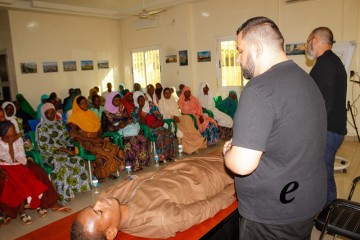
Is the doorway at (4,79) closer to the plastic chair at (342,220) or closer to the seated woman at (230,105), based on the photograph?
the seated woman at (230,105)

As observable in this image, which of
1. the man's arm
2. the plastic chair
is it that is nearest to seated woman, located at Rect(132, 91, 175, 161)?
the plastic chair

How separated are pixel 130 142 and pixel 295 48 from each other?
4258 mm

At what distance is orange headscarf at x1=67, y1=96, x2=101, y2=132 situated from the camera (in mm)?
4238

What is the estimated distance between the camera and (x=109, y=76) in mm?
9633

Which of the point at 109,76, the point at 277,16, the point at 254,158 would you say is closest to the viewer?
the point at 254,158

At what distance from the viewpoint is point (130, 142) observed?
4.48 m

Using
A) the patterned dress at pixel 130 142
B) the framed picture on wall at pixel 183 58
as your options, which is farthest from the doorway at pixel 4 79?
the patterned dress at pixel 130 142

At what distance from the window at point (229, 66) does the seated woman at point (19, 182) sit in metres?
5.50

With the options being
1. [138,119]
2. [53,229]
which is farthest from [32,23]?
[53,229]

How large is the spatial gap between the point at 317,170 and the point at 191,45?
7.20 meters

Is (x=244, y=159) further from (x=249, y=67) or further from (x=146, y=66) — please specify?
(x=146, y=66)

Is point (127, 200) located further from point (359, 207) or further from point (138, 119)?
point (138, 119)

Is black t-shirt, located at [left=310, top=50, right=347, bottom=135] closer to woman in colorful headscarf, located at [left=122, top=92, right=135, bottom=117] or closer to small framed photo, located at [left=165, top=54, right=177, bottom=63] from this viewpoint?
woman in colorful headscarf, located at [left=122, top=92, right=135, bottom=117]

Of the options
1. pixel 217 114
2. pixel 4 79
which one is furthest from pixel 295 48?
pixel 4 79
